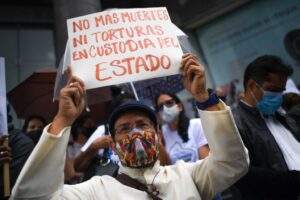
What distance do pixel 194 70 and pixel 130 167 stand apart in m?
0.65

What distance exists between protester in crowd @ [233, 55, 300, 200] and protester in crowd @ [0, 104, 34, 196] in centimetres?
163

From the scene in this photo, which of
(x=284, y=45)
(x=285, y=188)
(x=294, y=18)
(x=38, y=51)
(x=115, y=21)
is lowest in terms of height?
(x=285, y=188)

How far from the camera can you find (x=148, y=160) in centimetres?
156

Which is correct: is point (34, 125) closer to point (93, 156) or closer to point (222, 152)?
point (93, 156)

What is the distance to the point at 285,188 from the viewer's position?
1.89 m

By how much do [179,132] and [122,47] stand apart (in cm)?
161

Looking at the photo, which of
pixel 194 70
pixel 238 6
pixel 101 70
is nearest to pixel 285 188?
pixel 194 70

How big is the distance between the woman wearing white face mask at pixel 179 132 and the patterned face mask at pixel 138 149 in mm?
1281

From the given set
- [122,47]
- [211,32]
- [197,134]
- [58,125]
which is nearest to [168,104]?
[197,134]

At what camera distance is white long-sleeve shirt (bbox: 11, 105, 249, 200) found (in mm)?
1242

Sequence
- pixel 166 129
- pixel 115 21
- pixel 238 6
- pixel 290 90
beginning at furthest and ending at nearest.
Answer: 1. pixel 238 6
2. pixel 290 90
3. pixel 166 129
4. pixel 115 21

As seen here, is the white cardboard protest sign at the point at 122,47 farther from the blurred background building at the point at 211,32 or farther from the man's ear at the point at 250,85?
the blurred background building at the point at 211,32

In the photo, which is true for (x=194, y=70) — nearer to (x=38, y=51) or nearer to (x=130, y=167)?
(x=130, y=167)

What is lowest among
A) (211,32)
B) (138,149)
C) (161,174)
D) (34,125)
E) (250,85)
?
(161,174)
